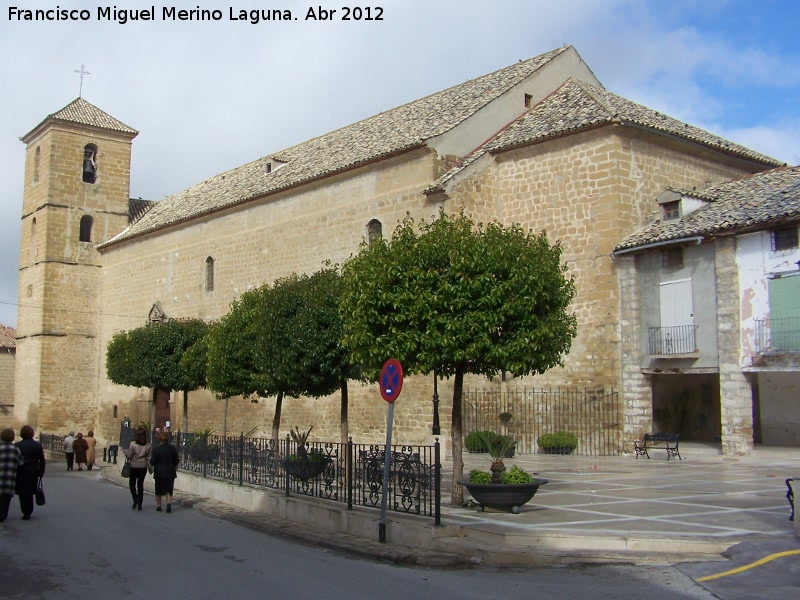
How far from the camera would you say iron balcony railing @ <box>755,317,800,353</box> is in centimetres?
1705

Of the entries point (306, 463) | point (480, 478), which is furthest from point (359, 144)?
point (480, 478)

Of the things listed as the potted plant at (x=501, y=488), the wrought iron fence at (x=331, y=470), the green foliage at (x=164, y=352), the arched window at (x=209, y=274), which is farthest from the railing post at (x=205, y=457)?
the arched window at (x=209, y=274)

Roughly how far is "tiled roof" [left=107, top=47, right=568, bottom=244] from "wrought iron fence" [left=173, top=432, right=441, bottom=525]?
10.7 meters

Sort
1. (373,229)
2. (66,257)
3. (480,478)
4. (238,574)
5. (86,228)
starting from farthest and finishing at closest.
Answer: (86,228) < (66,257) < (373,229) < (480,478) < (238,574)

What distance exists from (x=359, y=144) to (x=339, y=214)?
9.02ft

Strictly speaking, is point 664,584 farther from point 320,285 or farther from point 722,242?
point 722,242

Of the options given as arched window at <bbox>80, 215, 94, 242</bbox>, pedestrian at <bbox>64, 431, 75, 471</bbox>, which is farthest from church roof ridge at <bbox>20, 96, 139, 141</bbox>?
pedestrian at <bbox>64, 431, 75, 471</bbox>

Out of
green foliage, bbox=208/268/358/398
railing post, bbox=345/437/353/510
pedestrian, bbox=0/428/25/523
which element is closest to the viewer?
pedestrian, bbox=0/428/25/523

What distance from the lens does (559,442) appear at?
2014cm

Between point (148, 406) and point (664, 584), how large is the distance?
31131 mm

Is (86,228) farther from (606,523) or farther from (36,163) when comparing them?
(606,523)

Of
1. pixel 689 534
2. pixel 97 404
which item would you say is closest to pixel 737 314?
pixel 689 534

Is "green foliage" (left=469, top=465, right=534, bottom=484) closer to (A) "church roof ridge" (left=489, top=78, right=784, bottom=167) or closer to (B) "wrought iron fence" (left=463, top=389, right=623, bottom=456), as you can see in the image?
(B) "wrought iron fence" (left=463, top=389, right=623, bottom=456)

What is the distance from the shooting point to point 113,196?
40.1 metres
